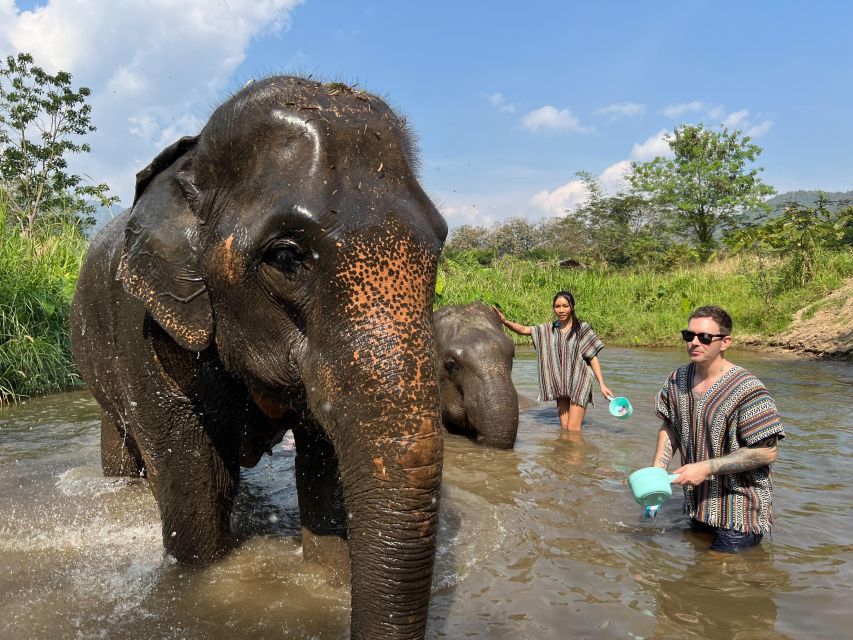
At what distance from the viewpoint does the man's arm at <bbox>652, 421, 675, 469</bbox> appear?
380 cm

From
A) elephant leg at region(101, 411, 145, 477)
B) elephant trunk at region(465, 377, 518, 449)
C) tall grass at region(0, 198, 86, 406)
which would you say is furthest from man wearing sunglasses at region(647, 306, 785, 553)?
tall grass at region(0, 198, 86, 406)

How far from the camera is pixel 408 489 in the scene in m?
1.89

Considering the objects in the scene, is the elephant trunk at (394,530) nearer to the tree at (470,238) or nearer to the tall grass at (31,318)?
the tall grass at (31,318)

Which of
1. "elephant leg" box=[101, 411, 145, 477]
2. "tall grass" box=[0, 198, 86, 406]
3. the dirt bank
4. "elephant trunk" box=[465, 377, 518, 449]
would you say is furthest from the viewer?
the dirt bank

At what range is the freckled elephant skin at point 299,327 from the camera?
76.4 inches

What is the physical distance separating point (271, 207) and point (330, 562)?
6.14 ft

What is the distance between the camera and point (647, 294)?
20750 millimetres

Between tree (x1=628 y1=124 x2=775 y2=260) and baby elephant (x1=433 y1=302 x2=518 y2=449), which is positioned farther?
tree (x1=628 y1=124 x2=775 y2=260)

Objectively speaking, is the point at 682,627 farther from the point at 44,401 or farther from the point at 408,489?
the point at 44,401

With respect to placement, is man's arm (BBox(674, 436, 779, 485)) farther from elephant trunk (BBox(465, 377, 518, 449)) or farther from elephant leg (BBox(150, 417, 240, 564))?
elephant trunk (BBox(465, 377, 518, 449))

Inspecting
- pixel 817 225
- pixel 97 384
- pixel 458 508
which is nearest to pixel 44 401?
pixel 97 384

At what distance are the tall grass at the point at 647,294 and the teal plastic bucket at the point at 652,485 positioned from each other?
13755 mm

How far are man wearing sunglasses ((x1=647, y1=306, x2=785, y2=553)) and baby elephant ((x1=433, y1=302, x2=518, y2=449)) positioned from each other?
2.30 metres

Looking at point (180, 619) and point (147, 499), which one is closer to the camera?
point (180, 619)
